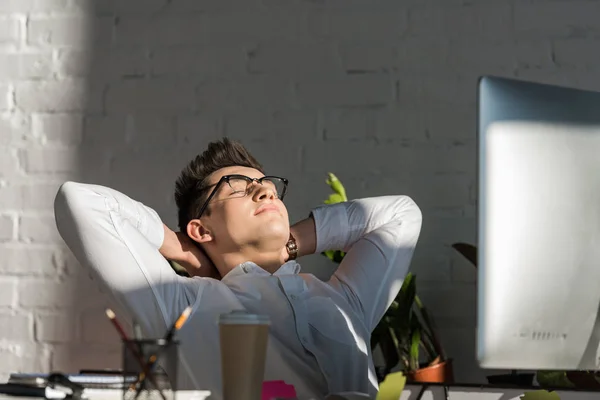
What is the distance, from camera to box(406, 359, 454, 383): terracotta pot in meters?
2.08

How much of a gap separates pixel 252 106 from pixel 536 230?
5.02 feet

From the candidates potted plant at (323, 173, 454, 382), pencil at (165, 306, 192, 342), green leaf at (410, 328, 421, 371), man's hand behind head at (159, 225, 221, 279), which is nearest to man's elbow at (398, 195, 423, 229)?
potted plant at (323, 173, 454, 382)

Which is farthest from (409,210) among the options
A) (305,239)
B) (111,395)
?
(111,395)

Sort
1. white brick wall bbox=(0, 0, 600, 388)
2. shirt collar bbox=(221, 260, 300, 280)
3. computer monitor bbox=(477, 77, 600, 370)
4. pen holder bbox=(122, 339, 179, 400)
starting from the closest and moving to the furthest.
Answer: pen holder bbox=(122, 339, 179, 400), computer monitor bbox=(477, 77, 600, 370), shirt collar bbox=(221, 260, 300, 280), white brick wall bbox=(0, 0, 600, 388)

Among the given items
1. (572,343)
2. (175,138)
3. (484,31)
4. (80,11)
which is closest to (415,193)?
(484,31)

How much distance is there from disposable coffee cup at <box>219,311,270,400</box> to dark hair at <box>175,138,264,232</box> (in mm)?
1043

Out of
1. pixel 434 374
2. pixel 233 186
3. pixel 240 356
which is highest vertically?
pixel 233 186

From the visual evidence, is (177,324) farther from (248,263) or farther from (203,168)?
(203,168)

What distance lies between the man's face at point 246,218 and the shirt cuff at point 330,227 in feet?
0.37

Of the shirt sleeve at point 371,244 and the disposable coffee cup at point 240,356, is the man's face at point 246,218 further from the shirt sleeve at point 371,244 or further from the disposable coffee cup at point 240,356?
the disposable coffee cup at point 240,356

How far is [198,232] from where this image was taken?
81.6 inches

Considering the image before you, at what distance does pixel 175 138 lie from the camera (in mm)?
2545

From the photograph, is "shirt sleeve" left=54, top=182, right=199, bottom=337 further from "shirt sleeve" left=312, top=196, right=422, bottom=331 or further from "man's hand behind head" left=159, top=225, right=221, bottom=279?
"shirt sleeve" left=312, top=196, right=422, bottom=331

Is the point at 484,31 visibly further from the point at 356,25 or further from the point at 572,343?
the point at 572,343
